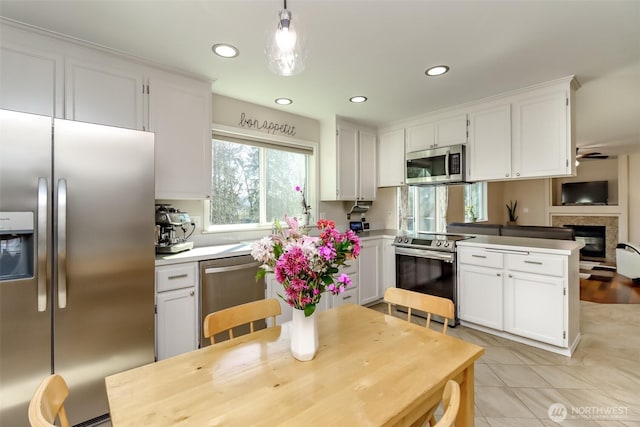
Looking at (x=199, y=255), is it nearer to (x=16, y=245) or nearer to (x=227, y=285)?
(x=227, y=285)

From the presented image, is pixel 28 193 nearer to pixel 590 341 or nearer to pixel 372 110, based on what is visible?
pixel 372 110

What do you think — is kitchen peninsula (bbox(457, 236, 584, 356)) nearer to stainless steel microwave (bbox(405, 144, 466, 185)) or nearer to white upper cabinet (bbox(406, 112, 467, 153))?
stainless steel microwave (bbox(405, 144, 466, 185))

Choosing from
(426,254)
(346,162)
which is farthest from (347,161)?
(426,254)

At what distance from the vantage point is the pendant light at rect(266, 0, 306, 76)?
3.82 ft

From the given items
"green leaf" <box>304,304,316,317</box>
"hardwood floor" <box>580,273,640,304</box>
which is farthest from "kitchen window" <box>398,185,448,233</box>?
"green leaf" <box>304,304,316,317</box>

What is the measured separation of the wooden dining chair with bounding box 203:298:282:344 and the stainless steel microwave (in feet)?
8.65

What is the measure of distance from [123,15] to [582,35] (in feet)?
9.38

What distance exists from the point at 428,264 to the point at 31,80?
3.61m

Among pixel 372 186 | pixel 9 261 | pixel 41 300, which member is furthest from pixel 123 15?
pixel 372 186

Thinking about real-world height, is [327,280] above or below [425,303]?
above

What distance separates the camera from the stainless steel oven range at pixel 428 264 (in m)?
3.08

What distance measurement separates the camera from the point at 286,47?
1206 millimetres

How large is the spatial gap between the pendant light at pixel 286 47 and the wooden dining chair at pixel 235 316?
1.10 metres

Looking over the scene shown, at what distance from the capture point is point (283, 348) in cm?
117
